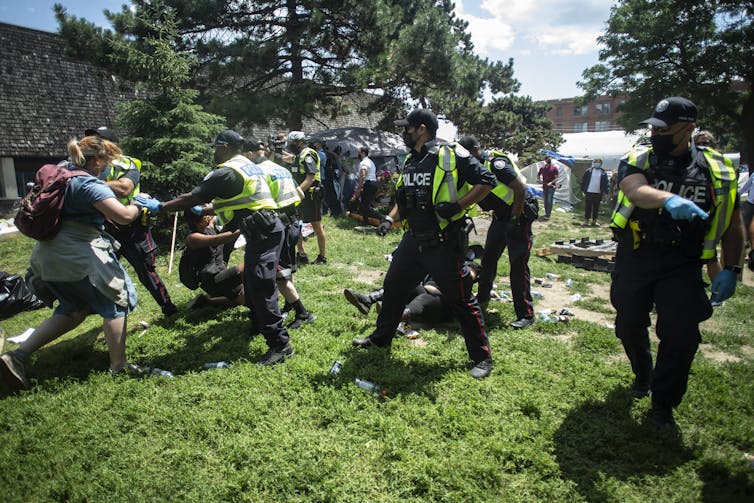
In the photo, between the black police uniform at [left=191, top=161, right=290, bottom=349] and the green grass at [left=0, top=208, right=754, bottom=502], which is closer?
the green grass at [left=0, top=208, right=754, bottom=502]

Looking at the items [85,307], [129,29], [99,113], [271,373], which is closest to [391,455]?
[271,373]

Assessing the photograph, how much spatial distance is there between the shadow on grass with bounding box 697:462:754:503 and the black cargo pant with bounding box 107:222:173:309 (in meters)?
5.16

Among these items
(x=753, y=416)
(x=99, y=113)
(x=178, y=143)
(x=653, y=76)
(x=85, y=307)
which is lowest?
(x=753, y=416)

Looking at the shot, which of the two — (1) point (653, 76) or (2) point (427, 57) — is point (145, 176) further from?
(1) point (653, 76)

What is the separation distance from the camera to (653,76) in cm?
1988

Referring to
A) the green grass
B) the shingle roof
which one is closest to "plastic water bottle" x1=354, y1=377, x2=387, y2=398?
Result: the green grass

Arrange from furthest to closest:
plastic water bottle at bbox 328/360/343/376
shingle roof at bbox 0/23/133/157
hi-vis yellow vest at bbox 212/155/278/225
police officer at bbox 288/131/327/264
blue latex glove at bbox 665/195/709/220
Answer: shingle roof at bbox 0/23/133/157 → police officer at bbox 288/131/327/264 → hi-vis yellow vest at bbox 212/155/278/225 → plastic water bottle at bbox 328/360/343/376 → blue latex glove at bbox 665/195/709/220

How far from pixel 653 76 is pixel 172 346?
22993mm

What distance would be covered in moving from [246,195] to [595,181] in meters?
12.5

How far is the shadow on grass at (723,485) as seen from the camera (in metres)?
2.41

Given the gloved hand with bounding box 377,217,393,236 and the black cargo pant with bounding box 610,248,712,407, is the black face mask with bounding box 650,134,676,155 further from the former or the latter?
the gloved hand with bounding box 377,217,393,236

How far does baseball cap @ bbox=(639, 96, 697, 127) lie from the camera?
2.72 meters

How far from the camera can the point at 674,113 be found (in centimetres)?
273

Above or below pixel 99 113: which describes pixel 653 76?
above
